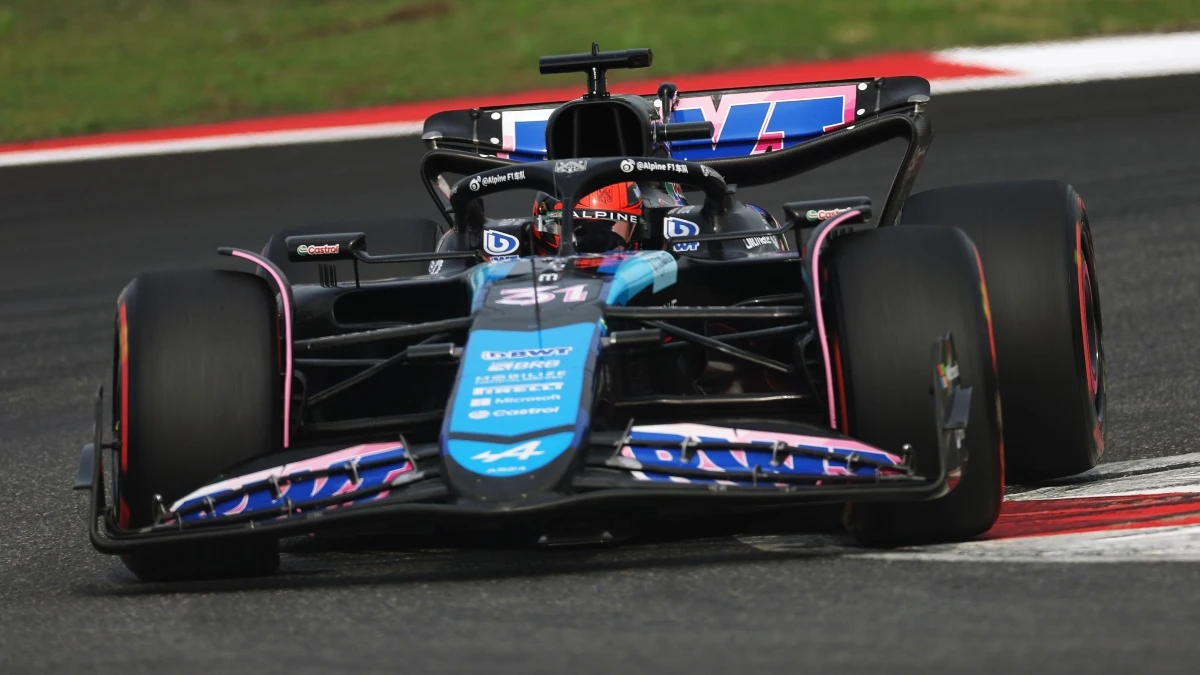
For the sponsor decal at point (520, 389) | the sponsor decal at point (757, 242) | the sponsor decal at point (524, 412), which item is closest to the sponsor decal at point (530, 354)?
the sponsor decal at point (520, 389)

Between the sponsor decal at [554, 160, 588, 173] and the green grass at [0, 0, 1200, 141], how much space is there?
13503 millimetres

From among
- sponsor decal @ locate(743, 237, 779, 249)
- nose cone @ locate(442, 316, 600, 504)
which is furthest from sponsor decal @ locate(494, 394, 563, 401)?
sponsor decal @ locate(743, 237, 779, 249)

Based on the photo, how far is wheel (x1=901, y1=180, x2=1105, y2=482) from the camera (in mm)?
6387

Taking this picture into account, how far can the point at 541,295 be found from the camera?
5816 mm

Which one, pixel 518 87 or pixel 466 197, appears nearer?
pixel 466 197

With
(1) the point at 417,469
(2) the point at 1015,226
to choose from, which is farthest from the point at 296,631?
(2) the point at 1015,226

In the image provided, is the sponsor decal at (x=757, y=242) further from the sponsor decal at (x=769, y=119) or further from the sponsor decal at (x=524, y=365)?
the sponsor decal at (x=524, y=365)

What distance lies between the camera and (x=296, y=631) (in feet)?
15.3

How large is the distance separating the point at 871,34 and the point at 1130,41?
9.47 feet

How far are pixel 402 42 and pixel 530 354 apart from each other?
1950 cm

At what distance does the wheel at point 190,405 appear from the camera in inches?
216

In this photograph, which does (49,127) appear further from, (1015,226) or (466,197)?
(1015,226)

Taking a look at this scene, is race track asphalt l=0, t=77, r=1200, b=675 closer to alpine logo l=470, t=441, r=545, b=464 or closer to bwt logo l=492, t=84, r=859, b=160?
alpine logo l=470, t=441, r=545, b=464

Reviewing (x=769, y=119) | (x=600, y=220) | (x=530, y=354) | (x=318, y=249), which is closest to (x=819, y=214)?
(x=600, y=220)
